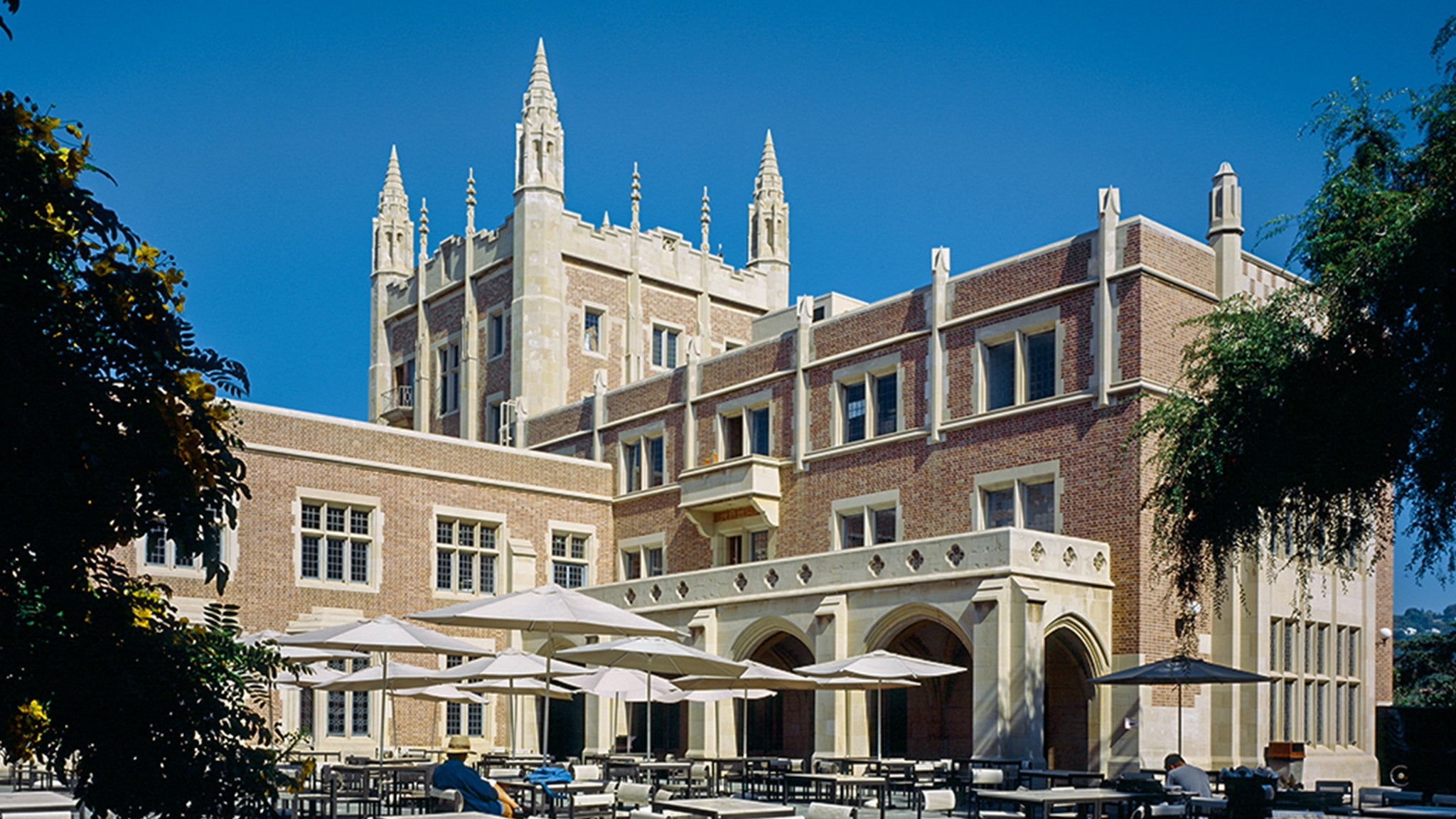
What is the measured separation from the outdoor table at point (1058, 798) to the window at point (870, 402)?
52.3 ft

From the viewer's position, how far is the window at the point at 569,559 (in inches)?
1550

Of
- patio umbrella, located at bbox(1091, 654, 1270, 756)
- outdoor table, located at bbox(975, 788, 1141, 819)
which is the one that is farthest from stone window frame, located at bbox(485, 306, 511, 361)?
outdoor table, located at bbox(975, 788, 1141, 819)

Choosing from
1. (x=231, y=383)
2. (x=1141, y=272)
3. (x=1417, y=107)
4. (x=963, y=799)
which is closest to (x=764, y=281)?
(x=1141, y=272)

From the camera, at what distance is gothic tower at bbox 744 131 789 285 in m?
51.3

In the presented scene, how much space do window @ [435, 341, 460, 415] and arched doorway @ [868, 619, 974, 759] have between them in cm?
2123

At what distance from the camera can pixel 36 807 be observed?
41.4 feet

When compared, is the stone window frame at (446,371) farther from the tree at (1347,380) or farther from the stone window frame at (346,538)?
the tree at (1347,380)

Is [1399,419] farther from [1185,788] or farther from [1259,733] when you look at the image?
[1259,733]

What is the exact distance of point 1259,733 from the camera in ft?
89.2

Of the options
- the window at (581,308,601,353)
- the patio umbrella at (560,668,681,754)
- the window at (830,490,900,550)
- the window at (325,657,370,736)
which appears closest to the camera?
the patio umbrella at (560,668,681,754)

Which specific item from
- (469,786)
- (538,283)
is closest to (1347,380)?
(469,786)

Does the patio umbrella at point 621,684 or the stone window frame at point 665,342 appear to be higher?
the stone window frame at point 665,342

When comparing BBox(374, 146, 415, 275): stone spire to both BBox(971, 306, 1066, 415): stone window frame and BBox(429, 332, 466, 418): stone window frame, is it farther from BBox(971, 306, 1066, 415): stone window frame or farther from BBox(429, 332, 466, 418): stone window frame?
BBox(971, 306, 1066, 415): stone window frame

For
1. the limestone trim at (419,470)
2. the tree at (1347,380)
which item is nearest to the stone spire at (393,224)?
the limestone trim at (419,470)
